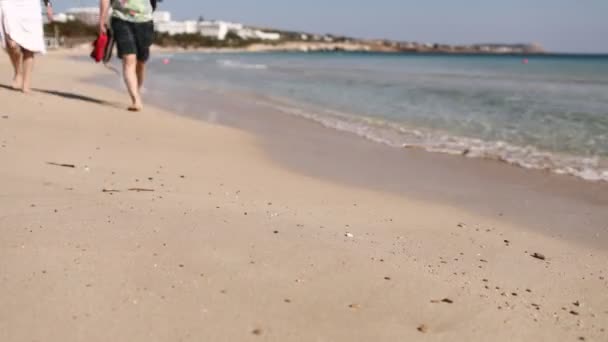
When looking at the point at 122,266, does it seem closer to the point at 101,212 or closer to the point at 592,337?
the point at 101,212

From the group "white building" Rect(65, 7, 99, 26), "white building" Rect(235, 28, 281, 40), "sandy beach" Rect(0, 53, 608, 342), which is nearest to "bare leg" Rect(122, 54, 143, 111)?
"white building" Rect(65, 7, 99, 26)

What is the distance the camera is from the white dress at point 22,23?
5.79 metres

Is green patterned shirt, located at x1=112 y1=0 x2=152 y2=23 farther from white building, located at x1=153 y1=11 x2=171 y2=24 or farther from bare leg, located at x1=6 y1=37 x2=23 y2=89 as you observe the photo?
white building, located at x1=153 y1=11 x2=171 y2=24

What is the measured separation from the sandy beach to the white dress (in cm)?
279

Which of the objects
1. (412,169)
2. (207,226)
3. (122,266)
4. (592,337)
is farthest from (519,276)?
(412,169)

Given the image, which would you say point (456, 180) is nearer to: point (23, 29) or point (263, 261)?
point (263, 261)

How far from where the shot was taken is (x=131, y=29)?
227 inches

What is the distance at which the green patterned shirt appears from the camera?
18.7 ft

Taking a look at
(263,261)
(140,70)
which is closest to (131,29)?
(140,70)

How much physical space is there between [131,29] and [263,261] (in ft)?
14.5

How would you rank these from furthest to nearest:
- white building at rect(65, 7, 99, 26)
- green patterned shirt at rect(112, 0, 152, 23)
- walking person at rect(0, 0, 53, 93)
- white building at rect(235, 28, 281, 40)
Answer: white building at rect(235, 28, 281, 40)
white building at rect(65, 7, 99, 26)
walking person at rect(0, 0, 53, 93)
green patterned shirt at rect(112, 0, 152, 23)

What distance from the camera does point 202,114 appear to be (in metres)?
7.08

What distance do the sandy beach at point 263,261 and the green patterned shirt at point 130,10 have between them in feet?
8.25

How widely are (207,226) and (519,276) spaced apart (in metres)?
1.17
